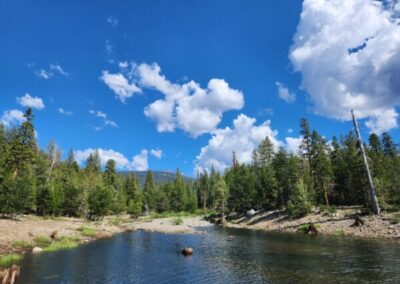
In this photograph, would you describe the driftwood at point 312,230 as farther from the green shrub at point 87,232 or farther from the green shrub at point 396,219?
the green shrub at point 87,232

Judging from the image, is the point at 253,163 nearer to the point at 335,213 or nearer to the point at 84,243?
the point at 335,213

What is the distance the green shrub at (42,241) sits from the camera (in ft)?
144

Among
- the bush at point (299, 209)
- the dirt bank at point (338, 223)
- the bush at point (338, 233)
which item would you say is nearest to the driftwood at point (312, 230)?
the dirt bank at point (338, 223)

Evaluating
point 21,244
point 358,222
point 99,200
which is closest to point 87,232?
point 21,244

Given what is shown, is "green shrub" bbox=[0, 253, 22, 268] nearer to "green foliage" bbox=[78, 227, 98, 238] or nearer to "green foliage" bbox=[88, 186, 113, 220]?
"green foliage" bbox=[78, 227, 98, 238]

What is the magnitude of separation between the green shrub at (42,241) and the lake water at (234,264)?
17.5 feet

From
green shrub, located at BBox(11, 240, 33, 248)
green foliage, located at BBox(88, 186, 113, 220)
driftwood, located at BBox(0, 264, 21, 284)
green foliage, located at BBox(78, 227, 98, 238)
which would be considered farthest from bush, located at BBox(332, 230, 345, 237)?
green foliage, located at BBox(88, 186, 113, 220)

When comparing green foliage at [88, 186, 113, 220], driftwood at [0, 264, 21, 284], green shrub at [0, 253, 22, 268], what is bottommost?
driftwood at [0, 264, 21, 284]

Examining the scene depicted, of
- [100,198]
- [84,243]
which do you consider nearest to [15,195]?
[84,243]

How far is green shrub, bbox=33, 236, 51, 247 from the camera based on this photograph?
144 feet

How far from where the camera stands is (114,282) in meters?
25.7

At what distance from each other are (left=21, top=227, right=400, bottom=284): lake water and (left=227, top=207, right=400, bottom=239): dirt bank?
189 inches

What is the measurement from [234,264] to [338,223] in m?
28.5

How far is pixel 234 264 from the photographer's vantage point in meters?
31.1
